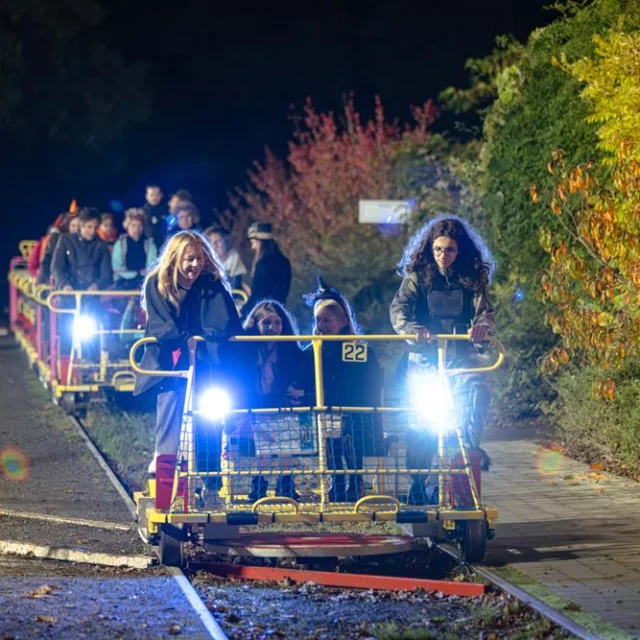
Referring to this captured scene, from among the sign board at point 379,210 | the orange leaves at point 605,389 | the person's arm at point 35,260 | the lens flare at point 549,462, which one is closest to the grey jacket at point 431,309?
the orange leaves at point 605,389

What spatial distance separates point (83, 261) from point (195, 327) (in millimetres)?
7825

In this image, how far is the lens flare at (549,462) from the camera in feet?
37.6

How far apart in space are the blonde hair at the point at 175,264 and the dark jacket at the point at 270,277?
5.39 meters

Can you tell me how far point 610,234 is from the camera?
10273 mm

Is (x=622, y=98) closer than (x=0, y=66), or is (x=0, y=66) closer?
(x=622, y=98)

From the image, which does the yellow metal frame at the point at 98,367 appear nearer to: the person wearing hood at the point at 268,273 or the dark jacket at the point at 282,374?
the person wearing hood at the point at 268,273

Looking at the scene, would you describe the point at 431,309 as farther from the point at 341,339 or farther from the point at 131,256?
the point at 131,256

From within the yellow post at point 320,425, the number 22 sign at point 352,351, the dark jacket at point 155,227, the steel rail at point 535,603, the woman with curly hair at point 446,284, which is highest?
the dark jacket at point 155,227

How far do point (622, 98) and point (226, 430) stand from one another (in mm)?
3823

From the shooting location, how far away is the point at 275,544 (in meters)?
8.19

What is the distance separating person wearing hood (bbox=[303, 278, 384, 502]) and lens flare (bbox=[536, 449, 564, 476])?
8.23 feet

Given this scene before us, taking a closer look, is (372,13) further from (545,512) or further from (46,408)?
(545,512)

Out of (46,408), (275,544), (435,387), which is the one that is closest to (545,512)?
(435,387)

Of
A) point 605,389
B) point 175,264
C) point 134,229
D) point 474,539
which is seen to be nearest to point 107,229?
point 134,229
